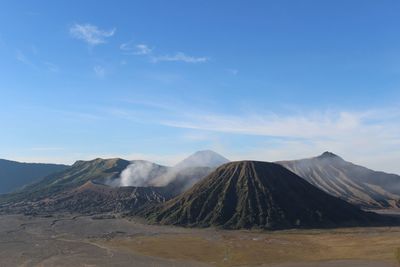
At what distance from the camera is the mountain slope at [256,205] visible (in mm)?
135000

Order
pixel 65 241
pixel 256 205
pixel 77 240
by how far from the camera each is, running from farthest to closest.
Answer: pixel 256 205 → pixel 77 240 → pixel 65 241

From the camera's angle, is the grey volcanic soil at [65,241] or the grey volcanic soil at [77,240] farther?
the grey volcanic soil at [65,241]

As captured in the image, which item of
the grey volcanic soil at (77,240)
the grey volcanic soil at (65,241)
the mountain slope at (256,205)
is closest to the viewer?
the grey volcanic soil at (77,240)

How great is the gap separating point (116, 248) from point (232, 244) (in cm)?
2317

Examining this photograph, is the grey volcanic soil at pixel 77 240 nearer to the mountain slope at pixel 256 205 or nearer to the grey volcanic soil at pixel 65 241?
the grey volcanic soil at pixel 65 241

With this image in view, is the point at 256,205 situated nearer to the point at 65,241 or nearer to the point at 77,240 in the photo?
the point at 77,240

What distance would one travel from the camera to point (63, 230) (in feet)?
435

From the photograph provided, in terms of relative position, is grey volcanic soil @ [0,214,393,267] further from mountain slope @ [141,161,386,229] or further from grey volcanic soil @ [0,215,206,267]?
mountain slope @ [141,161,386,229]

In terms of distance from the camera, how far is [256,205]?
142 meters

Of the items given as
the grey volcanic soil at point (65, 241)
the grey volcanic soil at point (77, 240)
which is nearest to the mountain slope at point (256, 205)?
the grey volcanic soil at point (77, 240)

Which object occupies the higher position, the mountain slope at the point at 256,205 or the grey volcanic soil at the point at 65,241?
the mountain slope at the point at 256,205

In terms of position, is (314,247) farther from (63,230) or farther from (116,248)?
(63,230)

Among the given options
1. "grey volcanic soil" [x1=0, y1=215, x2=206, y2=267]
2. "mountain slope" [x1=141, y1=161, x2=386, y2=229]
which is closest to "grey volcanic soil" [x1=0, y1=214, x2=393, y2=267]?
"grey volcanic soil" [x1=0, y1=215, x2=206, y2=267]

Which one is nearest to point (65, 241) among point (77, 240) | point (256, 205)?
point (77, 240)
